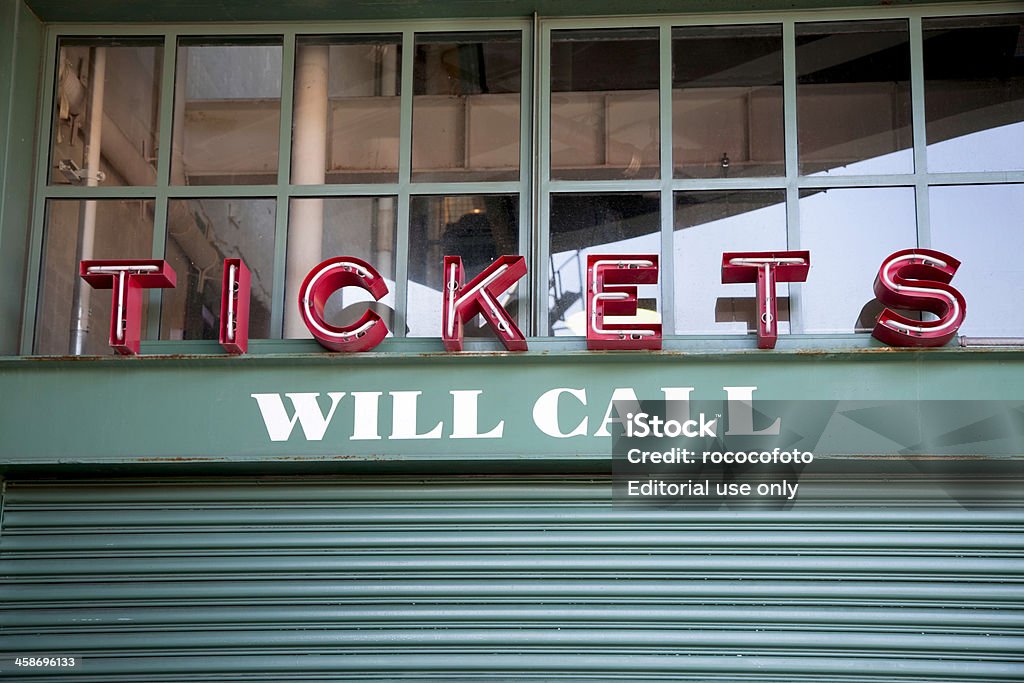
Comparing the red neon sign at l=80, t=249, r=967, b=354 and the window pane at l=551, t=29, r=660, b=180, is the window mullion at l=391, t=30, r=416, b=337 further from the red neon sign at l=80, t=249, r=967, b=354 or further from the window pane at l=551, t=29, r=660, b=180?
the window pane at l=551, t=29, r=660, b=180

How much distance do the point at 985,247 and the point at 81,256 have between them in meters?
6.95

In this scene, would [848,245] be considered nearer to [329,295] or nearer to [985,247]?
[985,247]

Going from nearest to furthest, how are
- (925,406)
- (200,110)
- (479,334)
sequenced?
(925,406)
(479,334)
(200,110)

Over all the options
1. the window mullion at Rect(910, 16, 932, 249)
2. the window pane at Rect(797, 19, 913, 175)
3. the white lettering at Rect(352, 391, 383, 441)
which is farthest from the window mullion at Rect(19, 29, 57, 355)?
the window mullion at Rect(910, 16, 932, 249)

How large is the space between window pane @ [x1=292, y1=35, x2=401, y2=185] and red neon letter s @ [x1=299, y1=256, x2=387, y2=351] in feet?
3.44

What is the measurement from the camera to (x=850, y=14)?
9266 millimetres

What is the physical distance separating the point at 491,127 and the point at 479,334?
175cm

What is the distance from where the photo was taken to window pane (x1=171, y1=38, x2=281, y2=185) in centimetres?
933

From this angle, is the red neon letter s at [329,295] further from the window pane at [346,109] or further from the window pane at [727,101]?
the window pane at [727,101]

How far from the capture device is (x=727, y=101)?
9219mm

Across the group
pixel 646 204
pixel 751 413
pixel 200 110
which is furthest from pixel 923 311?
pixel 200 110

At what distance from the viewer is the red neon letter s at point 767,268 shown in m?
8.17

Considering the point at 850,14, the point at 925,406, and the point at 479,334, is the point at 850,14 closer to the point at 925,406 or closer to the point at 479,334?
the point at 925,406

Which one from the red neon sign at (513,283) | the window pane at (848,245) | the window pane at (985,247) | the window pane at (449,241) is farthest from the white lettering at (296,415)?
the window pane at (985,247)
